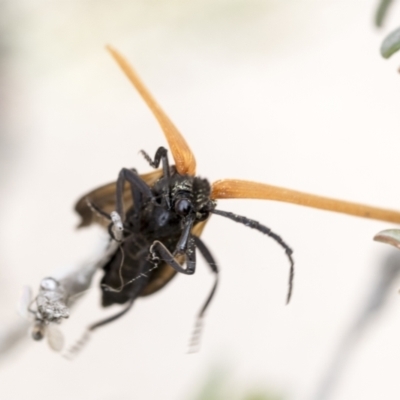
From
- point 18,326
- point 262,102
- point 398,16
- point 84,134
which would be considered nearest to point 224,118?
point 262,102

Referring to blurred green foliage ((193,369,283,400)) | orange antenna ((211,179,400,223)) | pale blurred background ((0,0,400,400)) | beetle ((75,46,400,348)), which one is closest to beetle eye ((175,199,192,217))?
beetle ((75,46,400,348))

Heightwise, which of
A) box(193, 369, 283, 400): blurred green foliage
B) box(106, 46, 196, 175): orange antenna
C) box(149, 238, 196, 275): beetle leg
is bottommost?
box(193, 369, 283, 400): blurred green foliage

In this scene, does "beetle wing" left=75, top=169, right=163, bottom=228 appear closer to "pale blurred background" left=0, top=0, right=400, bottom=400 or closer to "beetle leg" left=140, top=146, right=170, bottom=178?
"beetle leg" left=140, top=146, right=170, bottom=178

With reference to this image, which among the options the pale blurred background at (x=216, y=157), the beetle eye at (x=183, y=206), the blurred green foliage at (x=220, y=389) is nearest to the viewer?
the beetle eye at (x=183, y=206)

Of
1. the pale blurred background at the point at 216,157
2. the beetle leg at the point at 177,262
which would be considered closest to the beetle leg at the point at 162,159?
the beetle leg at the point at 177,262

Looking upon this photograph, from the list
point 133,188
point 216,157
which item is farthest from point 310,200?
point 216,157

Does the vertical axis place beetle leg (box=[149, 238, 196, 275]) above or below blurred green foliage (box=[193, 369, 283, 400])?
above

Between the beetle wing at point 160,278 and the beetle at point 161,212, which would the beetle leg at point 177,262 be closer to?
the beetle at point 161,212

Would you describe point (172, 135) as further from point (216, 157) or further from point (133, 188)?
point (216, 157)
